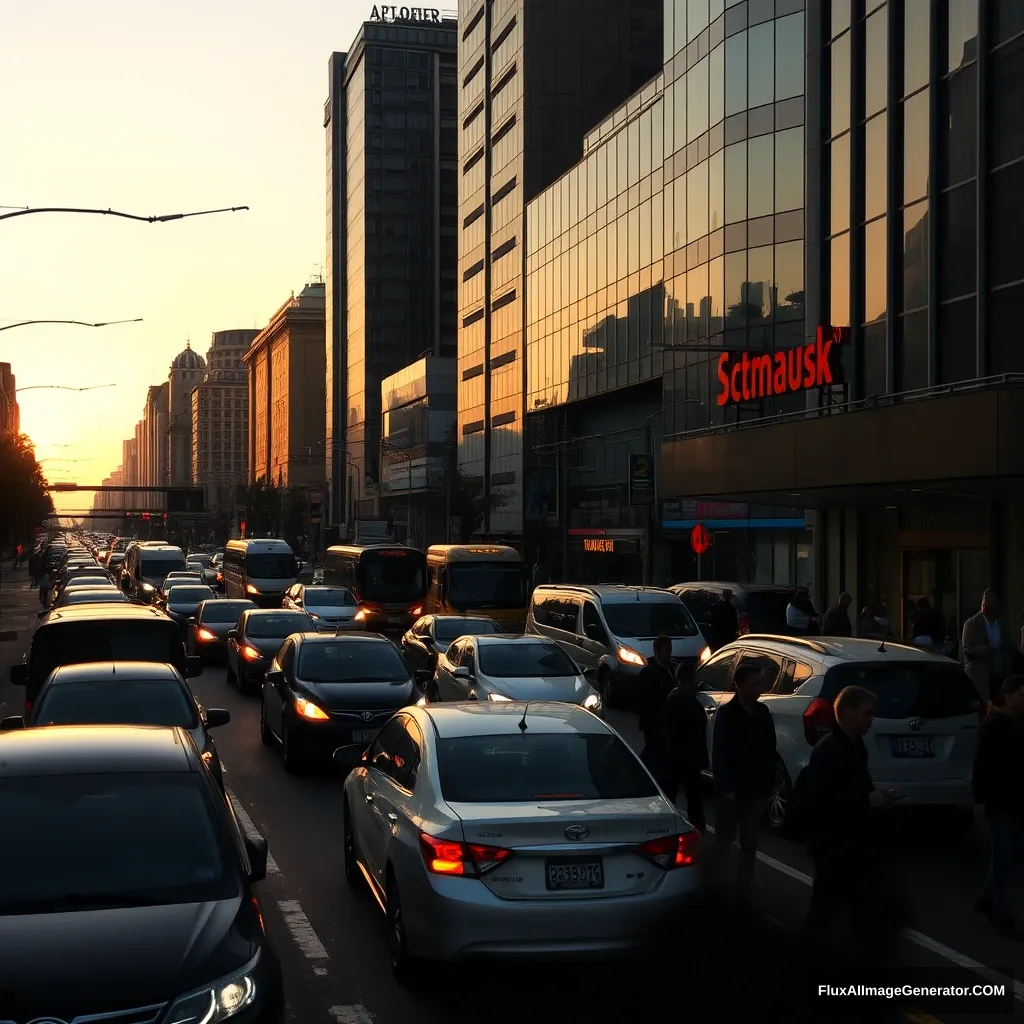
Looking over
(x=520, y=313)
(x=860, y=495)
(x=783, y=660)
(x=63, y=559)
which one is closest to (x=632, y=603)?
(x=860, y=495)

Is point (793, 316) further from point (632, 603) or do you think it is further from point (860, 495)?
point (632, 603)

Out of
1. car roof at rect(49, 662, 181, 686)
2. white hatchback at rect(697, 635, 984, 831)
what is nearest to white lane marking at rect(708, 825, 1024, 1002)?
white hatchback at rect(697, 635, 984, 831)

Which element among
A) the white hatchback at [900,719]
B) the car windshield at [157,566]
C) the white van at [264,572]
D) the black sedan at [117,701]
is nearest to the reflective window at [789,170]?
the white van at [264,572]

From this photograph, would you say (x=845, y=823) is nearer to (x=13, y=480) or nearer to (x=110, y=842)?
(x=110, y=842)

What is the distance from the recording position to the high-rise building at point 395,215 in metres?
130

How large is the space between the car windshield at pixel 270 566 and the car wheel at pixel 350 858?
38.7 meters

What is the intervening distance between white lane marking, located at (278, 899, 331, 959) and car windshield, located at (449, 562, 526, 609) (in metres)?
25.0

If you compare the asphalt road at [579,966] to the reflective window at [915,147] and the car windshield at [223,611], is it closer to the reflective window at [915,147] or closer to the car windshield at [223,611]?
the car windshield at [223,611]

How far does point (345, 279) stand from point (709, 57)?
102 meters

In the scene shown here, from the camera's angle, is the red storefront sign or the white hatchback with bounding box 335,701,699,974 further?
the red storefront sign

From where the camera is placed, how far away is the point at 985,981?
704 centimetres

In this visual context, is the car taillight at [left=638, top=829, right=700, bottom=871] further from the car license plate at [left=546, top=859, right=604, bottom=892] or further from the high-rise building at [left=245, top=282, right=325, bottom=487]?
the high-rise building at [left=245, top=282, right=325, bottom=487]

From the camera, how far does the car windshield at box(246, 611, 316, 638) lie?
80.0 ft

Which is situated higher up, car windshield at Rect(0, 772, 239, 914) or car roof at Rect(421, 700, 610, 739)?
car roof at Rect(421, 700, 610, 739)
